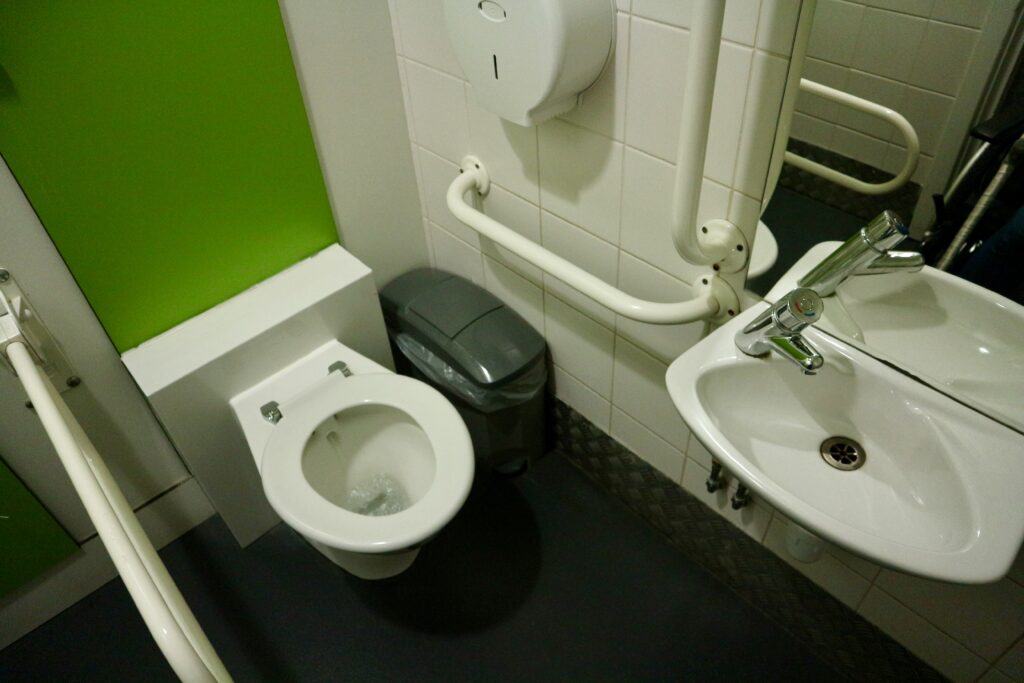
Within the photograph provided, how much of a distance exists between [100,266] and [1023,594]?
1642 mm

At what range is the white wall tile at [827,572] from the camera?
1236mm

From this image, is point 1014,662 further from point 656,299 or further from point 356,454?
point 356,454

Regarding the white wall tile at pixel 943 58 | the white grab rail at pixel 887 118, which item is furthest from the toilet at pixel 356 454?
the white wall tile at pixel 943 58

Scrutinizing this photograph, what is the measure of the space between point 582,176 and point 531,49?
291 mm

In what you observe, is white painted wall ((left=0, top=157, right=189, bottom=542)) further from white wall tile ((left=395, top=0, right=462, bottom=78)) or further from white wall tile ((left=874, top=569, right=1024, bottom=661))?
white wall tile ((left=874, top=569, right=1024, bottom=661))

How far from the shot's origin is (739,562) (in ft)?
4.79

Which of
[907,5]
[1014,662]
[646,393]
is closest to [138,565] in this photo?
[646,393]

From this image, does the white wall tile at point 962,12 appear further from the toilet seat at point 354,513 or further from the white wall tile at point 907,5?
the toilet seat at point 354,513

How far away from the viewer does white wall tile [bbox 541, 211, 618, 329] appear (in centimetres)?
127

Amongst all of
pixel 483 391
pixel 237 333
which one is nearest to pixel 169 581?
pixel 237 333

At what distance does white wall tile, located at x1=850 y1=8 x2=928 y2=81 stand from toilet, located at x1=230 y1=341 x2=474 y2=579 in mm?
Answer: 893

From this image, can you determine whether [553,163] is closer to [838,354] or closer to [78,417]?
[838,354]

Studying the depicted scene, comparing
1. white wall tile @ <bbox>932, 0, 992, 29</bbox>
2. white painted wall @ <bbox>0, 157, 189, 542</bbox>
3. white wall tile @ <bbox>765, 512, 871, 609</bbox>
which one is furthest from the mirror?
white painted wall @ <bbox>0, 157, 189, 542</bbox>

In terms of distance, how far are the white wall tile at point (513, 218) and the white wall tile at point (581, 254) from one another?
1.1 inches
